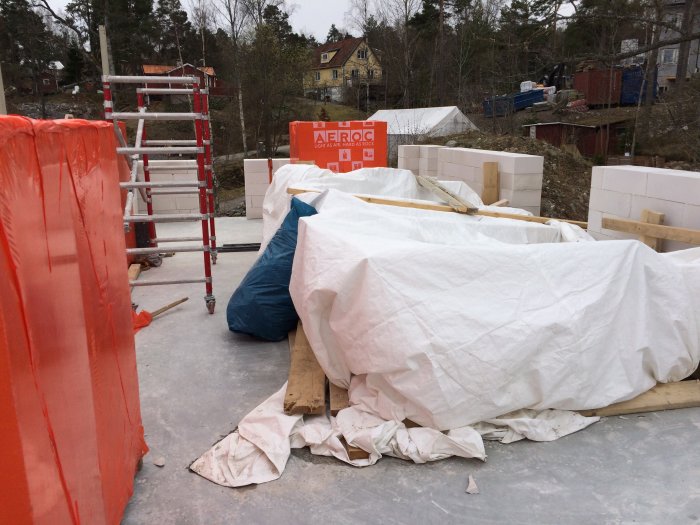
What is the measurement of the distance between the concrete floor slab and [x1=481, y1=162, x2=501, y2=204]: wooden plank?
353 cm

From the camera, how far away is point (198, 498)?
252 cm

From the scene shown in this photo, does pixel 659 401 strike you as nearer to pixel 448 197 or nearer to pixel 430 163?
pixel 448 197

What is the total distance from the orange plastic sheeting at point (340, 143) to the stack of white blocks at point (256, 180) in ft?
1.41

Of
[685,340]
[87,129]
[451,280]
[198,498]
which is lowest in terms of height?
[198,498]

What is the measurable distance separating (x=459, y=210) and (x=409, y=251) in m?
1.75

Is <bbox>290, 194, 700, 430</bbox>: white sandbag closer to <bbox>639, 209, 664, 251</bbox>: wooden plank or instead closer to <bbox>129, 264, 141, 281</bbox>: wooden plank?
<bbox>639, 209, 664, 251</bbox>: wooden plank

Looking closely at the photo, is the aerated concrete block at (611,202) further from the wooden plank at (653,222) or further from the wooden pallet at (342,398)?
the wooden pallet at (342,398)

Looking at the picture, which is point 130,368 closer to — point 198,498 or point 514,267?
point 198,498

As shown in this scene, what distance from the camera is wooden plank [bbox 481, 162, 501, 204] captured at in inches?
247

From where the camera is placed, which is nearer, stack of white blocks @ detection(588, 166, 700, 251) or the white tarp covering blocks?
the white tarp covering blocks

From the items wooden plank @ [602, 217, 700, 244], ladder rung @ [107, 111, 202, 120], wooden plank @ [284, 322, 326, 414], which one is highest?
ladder rung @ [107, 111, 202, 120]

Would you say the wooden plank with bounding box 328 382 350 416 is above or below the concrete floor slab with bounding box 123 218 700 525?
above

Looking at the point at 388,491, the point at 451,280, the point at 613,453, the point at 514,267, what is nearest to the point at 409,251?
the point at 451,280

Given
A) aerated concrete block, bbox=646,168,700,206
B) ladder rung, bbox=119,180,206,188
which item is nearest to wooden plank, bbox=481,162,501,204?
aerated concrete block, bbox=646,168,700,206
